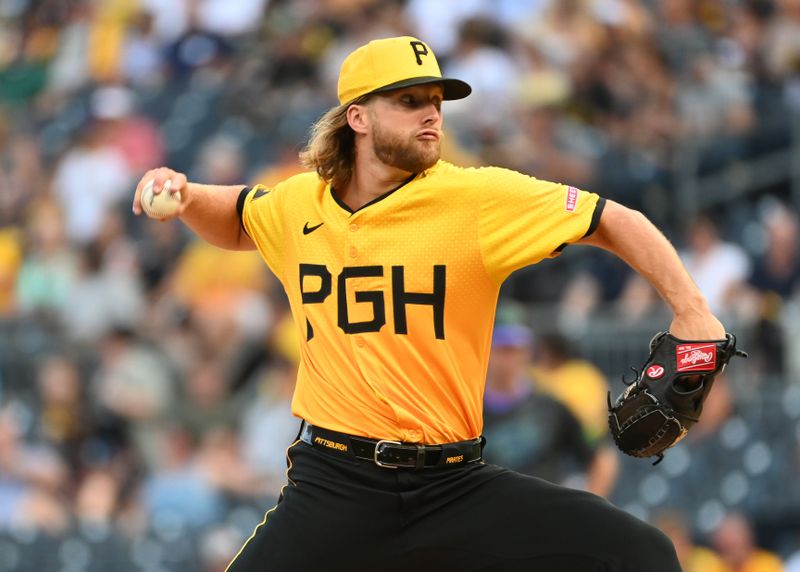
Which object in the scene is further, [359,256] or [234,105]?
[234,105]

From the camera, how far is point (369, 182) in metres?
5.30

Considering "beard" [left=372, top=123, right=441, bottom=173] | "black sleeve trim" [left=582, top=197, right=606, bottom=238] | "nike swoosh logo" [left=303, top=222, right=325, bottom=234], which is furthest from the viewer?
"nike swoosh logo" [left=303, top=222, right=325, bottom=234]

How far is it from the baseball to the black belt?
89 cm

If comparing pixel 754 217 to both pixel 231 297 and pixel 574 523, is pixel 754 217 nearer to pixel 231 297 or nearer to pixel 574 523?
pixel 231 297

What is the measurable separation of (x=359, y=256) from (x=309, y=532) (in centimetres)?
93

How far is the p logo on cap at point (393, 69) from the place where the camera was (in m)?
5.16

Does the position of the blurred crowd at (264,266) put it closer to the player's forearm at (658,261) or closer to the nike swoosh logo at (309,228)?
the nike swoosh logo at (309,228)

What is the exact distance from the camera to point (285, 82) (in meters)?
13.6

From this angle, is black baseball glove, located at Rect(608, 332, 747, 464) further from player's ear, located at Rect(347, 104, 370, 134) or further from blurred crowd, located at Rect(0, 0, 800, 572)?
blurred crowd, located at Rect(0, 0, 800, 572)

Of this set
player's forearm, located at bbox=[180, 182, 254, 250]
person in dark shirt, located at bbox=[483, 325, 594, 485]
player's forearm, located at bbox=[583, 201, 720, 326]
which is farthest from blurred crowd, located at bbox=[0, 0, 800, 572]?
player's forearm, located at bbox=[583, 201, 720, 326]

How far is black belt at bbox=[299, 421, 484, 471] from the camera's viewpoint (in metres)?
5.00

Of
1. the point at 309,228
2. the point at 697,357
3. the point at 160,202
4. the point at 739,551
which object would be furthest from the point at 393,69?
the point at 739,551

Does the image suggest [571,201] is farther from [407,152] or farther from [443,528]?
[443,528]

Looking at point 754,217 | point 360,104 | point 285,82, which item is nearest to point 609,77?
point 754,217
